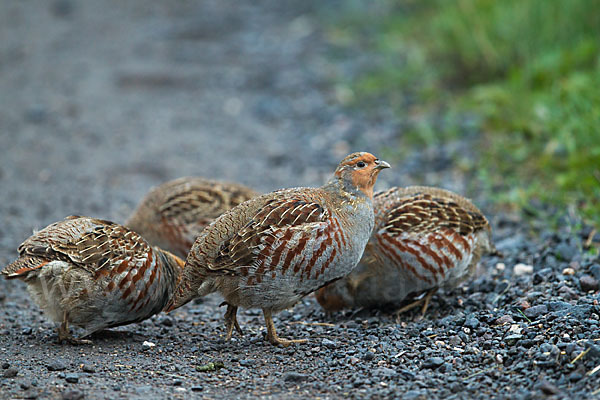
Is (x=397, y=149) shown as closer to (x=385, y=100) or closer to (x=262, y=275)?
(x=385, y=100)

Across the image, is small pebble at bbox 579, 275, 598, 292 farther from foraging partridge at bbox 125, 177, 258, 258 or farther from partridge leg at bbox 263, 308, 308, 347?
foraging partridge at bbox 125, 177, 258, 258

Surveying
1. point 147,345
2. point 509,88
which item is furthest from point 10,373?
point 509,88

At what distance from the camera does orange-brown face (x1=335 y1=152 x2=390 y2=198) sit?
4902 millimetres

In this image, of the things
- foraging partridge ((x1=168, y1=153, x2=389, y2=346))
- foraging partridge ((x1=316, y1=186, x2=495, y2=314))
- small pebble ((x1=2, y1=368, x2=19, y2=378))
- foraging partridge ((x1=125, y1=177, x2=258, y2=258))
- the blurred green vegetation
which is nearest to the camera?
small pebble ((x1=2, y1=368, x2=19, y2=378))

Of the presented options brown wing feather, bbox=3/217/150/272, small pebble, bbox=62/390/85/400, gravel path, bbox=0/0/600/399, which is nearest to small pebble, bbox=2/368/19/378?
gravel path, bbox=0/0/600/399

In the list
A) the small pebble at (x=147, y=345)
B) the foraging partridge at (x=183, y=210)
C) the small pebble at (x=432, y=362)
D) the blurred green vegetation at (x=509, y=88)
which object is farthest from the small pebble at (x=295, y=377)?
the blurred green vegetation at (x=509, y=88)

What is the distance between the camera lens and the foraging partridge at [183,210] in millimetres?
6184

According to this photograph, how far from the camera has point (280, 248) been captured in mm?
4516

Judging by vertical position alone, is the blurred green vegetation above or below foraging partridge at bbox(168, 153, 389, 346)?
above

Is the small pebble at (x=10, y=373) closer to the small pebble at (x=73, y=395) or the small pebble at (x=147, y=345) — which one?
the small pebble at (x=73, y=395)

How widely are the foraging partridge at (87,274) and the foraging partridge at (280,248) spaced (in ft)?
0.92

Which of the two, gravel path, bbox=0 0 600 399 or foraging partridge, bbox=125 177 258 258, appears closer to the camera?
gravel path, bbox=0 0 600 399

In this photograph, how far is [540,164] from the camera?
746cm

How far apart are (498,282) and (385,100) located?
5374mm
